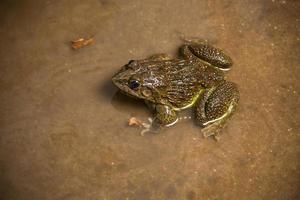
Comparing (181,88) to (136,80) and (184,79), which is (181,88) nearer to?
(184,79)

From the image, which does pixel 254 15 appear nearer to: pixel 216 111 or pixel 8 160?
pixel 216 111

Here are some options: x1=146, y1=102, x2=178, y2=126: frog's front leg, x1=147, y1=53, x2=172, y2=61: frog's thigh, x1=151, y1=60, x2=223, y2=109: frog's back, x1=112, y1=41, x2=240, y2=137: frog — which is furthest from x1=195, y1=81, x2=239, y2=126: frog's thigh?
x1=147, y1=53, x2=172, y2=61: frog's thigh

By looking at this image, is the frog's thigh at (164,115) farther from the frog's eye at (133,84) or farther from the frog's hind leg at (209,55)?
the frog's hind leg at (209,55)

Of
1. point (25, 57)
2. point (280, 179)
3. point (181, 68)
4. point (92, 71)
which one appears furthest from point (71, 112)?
point (280, 179)

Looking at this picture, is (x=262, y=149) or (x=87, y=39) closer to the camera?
(x=262, y=149)

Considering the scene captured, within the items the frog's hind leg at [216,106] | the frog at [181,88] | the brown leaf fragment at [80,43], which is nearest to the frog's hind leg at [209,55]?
the frog at [181,88]

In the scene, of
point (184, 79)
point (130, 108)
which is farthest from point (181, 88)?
point (130, 108)
